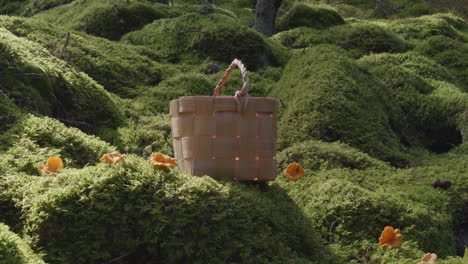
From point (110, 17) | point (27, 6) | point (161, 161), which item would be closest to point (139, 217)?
point (161, 161)

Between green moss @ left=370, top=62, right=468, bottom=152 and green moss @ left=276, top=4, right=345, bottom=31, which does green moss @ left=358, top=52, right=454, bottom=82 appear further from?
Result: green moss @ left=276, top=4, right=345, bottom=31

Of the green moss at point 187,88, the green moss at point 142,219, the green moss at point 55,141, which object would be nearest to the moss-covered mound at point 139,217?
the green moss at point 142,219

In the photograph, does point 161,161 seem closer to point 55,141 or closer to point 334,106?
point 55,141

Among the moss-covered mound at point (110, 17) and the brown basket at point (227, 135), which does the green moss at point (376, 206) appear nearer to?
the brown basket at point (227, 135)

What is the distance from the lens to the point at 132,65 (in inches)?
293

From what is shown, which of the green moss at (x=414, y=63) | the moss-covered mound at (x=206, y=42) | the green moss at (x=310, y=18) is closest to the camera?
the moss-covered mound at (x=206, y=42)

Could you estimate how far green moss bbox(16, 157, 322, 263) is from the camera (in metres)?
2.69

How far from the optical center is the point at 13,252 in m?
2.35

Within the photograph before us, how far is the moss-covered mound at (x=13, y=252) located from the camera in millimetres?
2295

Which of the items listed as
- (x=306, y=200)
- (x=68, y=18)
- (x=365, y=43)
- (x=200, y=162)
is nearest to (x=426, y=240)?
(x=306, y=200)

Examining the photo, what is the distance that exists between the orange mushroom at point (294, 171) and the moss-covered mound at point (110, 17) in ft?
20.7

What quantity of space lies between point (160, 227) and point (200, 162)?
790mm

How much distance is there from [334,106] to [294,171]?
1.76 m

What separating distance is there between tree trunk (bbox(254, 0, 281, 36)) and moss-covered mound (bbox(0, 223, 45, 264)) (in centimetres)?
1103
